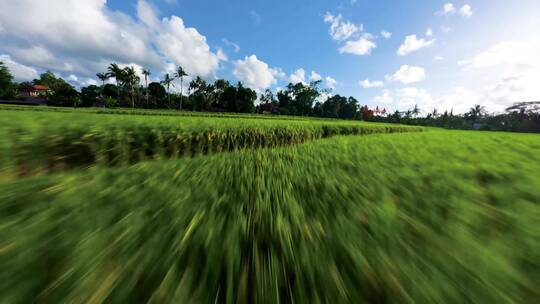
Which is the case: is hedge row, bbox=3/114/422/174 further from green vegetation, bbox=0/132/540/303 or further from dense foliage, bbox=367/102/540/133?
dense foliage, bbox=367/102/540/133

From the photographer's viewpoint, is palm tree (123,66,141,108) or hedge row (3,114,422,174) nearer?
hedge row (3,114,422,174)

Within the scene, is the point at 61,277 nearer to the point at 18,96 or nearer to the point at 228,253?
the point at 228,253

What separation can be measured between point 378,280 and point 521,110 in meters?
91.4

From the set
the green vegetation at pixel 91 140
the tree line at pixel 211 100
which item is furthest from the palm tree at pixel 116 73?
the green vegetation at pixel 91 140

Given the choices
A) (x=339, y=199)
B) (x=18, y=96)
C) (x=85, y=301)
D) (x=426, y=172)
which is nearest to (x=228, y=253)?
(x=85, y=301)

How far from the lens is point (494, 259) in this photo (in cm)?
65

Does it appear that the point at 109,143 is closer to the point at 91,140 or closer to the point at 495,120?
the point at 91,140

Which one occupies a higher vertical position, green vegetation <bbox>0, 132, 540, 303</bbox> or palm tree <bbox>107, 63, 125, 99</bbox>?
palm tree <bbox>107, 63, 125, 99</bbox>

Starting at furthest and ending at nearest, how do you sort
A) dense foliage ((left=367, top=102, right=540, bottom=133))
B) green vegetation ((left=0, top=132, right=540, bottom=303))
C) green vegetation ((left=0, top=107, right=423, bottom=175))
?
dense foliage ((left=367, top=102, right=540, bottom=133)), green vegetation ((left=0, top=107, right=423, bottom=175)), green vegetation ((left=0, top=132, right=540, bottom=303))

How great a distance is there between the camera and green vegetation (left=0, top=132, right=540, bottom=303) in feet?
2.14

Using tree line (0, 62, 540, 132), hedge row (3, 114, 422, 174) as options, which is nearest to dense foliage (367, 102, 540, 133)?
tree line (0, 62, 540, 132)

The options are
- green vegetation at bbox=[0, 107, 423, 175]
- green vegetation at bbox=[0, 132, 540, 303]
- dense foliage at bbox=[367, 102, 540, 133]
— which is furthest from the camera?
dense foliage at bbox=[367, 102, 540, 133]

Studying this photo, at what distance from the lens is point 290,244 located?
936mm

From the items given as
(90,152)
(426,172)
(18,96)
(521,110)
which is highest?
(521,110)
